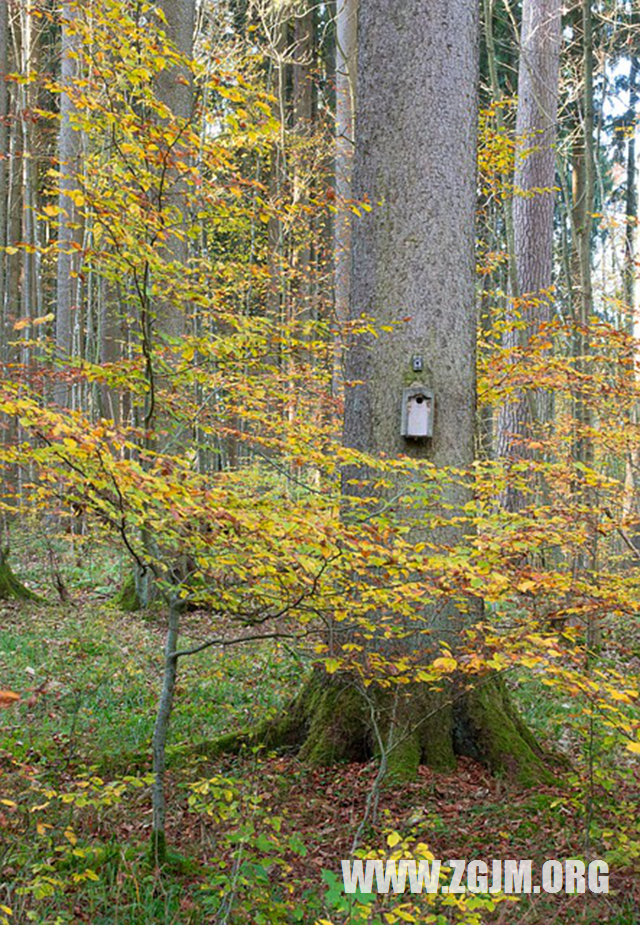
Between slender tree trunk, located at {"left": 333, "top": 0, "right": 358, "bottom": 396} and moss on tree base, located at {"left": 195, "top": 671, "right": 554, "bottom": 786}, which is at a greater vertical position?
slender tree trunk, located at {"left": 333, "top": 0, "right": 358, "bottom": 396}

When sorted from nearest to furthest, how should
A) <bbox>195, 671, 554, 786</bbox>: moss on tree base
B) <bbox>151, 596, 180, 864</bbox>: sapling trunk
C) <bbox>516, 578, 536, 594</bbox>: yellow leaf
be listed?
<bbox>516, 578, 536, 594</bbox>: yellow leaf < <bbox>151, 596, 180, 864</bbox>: sapling trunk < <bbox>195, 671, 554, 786</bbox>: moss on tree base

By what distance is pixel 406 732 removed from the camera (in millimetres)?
3764

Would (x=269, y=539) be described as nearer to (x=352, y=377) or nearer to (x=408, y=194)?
(x=352, y=377)

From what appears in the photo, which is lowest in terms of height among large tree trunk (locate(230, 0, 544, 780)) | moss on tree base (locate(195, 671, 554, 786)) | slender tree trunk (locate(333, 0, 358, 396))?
moss on tree base (locate(195, 671, 554, 786))

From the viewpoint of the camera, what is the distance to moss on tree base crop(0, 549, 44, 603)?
8.54m

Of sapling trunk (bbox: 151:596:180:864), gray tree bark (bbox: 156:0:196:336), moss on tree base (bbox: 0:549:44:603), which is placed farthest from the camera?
moss on tree base (bbox: 0:549:44:603)

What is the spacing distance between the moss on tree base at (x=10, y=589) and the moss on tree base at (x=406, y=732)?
17.2 feet

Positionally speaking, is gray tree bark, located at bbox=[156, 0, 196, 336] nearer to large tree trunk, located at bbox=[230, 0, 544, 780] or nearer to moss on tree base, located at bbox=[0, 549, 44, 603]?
large tree trunk, located at bbox=[230, 0, 544, 780]

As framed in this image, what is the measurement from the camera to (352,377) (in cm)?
417

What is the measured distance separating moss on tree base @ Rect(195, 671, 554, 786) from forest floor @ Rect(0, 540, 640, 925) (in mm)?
93

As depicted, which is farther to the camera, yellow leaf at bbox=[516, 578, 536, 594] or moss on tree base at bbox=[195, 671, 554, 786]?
moss on tree base at bbox=[195, 671, 554, 786]

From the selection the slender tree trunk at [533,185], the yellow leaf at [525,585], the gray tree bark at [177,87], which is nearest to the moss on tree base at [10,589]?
the gray tree bark at [177,87]

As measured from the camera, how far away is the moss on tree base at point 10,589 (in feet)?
28.0

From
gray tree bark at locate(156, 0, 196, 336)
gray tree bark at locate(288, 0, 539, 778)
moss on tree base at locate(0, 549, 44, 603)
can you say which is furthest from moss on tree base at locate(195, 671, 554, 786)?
Result: moss on tree base at locate(0, 549, 44, 603)
